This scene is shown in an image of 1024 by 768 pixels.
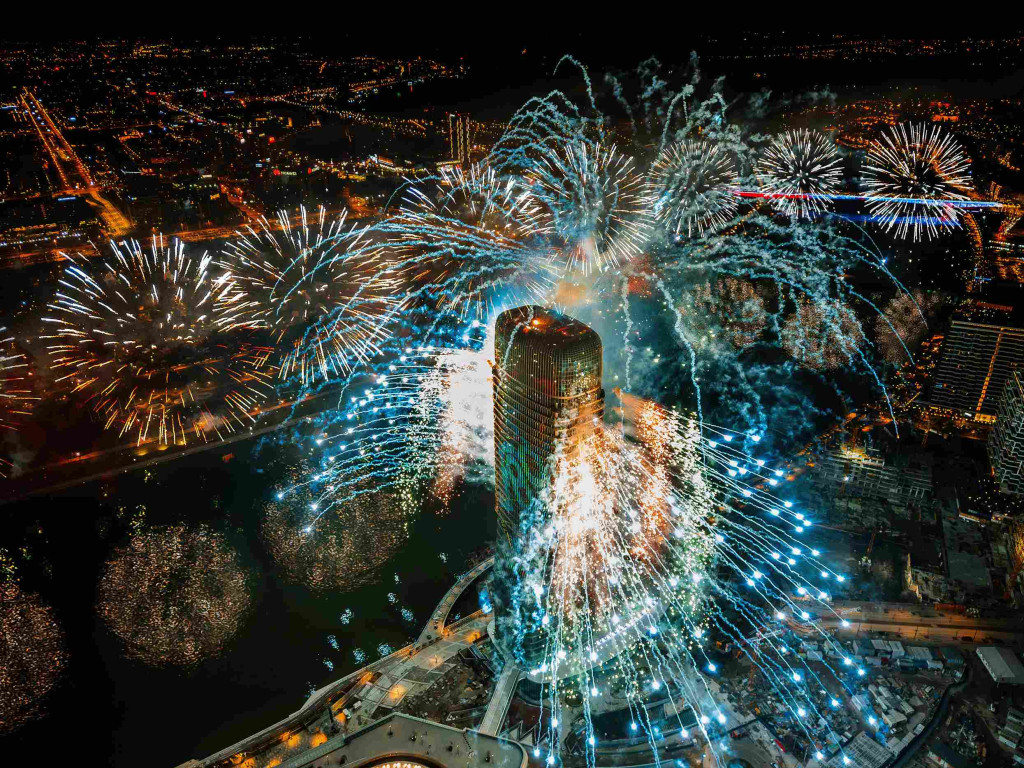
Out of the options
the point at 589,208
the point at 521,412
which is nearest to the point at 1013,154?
the point at 589,208

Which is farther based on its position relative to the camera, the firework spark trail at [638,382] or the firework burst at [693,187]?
the firework burst at [693,187]

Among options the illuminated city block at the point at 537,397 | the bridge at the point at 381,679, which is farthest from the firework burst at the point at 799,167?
the bridge at the point at 381,679

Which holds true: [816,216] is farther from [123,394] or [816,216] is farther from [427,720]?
[123,394]

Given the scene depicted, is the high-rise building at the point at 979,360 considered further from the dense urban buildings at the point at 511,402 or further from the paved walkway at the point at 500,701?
the paved walkway at the point at 500,701

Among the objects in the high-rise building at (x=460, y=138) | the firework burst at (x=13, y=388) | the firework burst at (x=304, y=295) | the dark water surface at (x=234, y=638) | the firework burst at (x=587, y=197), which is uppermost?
the high-rise building at (x=460, y=138)

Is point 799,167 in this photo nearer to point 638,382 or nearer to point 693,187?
point 693,187

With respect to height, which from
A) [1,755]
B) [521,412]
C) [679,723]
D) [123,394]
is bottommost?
[1,755]
